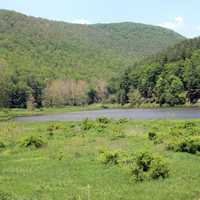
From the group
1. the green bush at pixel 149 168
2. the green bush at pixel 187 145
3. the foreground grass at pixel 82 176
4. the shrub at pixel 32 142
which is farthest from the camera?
the shrub at pixel 32 142

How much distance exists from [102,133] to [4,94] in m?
127

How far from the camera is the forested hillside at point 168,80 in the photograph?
154000 millimetres

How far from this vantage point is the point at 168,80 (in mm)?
163750

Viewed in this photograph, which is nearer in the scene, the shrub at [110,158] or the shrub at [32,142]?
the shrub at [110,158]

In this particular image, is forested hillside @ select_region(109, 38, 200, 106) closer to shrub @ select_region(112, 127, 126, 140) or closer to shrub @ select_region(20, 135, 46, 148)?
shrub @ select_region(112, 127, 126, 140)

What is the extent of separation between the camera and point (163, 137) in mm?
45969

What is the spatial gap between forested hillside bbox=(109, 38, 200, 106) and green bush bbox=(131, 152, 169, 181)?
122886 millimetres

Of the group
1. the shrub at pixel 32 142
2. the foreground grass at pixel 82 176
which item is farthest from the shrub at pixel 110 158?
the shrub at pixel 32 142

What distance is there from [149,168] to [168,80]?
136m

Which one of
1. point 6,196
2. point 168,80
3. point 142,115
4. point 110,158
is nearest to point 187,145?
point 110,158

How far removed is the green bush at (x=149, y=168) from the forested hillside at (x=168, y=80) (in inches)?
4838

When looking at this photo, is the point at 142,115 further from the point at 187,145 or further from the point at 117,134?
the point at 187,145

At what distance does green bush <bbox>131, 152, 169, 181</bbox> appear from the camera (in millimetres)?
28609

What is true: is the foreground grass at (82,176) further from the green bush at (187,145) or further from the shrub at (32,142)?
the green bush at (187,145)
